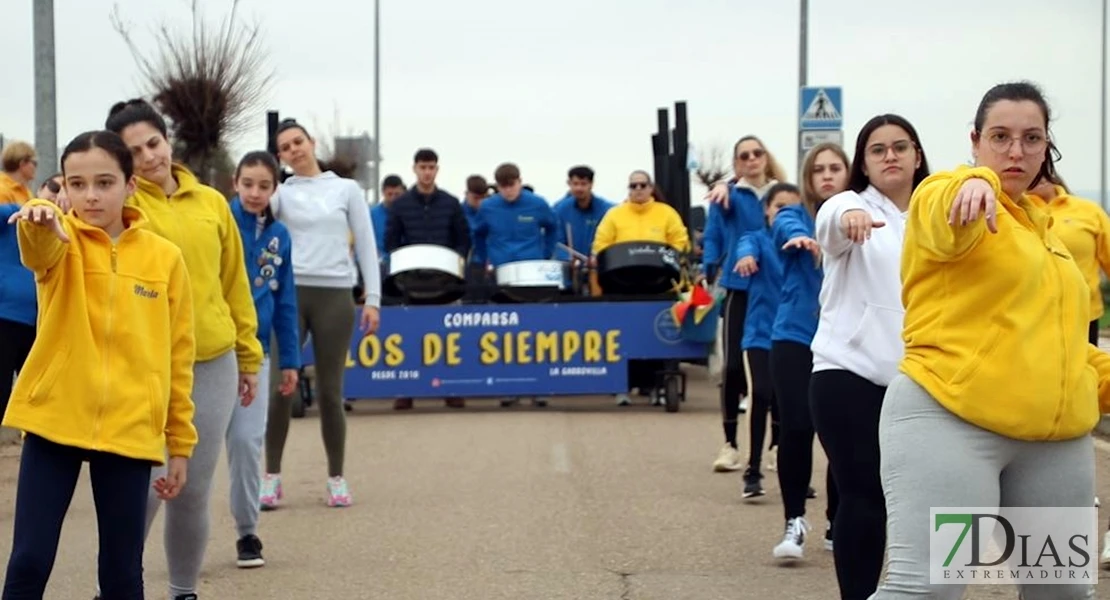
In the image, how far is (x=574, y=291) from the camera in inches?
698

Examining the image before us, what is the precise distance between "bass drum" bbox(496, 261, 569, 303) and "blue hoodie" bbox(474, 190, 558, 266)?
0.81 meters

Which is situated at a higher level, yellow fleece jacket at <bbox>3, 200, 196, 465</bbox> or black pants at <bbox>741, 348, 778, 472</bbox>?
yellow fleece jacket at <bbox>3, 200, 196, 465</bbox>

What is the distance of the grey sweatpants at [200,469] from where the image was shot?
6.52 m

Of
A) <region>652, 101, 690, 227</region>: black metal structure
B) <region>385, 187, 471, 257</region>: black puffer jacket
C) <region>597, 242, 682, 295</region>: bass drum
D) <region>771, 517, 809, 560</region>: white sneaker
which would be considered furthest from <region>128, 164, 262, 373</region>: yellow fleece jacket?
<region>652, 101, 690, 227</region>: black metal structure

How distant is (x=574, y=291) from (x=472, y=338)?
1.35m

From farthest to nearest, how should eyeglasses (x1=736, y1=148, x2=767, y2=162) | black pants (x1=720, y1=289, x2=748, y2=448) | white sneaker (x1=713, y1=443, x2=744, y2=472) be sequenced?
white sneaker (x1=713, y1=443, x2=744, y2=472)
black pants (x1=720, y1=289, x2=748, y2=448)
eyeglasses (x1=736, y1=148, x2=767, y2=162)

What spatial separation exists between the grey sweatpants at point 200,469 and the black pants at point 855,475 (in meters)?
2.03

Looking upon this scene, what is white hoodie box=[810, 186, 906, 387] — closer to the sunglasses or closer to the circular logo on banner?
the sunglasses

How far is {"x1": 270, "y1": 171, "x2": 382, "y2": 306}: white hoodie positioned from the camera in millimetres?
10016

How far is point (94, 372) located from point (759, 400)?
558 centimetres

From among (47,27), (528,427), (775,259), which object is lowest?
(528,427)

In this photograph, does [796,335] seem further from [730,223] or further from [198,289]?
[730,223]

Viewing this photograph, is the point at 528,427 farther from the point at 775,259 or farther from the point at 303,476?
the point at 775,259

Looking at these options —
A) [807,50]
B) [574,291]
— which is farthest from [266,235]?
[807,50]
